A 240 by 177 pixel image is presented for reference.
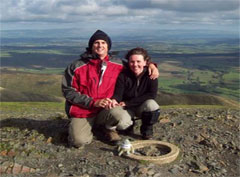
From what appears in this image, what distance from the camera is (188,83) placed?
153750 millimetres

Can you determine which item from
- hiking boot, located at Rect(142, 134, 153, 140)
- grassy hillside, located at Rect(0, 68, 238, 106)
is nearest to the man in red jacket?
hiking boot, located at Rect(142, 134, 153, 140)

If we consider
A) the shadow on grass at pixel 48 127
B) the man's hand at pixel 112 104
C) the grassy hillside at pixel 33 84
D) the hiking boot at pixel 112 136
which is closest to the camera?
the man's hand at pixel 112 104

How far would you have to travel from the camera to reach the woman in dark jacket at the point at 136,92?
911 centimetres

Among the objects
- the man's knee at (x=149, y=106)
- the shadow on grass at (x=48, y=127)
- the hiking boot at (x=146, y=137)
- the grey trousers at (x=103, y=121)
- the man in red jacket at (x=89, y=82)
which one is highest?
the man in red jacket at (x=89, y=82)

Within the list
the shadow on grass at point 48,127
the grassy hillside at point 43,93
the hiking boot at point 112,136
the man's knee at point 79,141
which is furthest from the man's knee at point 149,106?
the grassy hillside at point 43,93

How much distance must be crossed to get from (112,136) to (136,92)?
1.59 metres

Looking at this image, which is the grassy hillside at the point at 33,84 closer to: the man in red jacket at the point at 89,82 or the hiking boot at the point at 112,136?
the hiking boot at the point at 112,136

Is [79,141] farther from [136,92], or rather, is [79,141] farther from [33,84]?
[33,84]

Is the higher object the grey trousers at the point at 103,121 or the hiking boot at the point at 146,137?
the grey trousers at the point at 103,121

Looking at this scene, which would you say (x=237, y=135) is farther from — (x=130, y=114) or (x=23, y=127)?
(x=23, y=127)

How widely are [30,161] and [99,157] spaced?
75.7 inches

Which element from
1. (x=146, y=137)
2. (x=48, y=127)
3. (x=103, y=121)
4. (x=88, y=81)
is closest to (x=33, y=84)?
(x=48, y=127)

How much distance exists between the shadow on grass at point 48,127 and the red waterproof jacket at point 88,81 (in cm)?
133

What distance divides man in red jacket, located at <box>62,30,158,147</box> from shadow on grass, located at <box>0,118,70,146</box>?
854 mm
